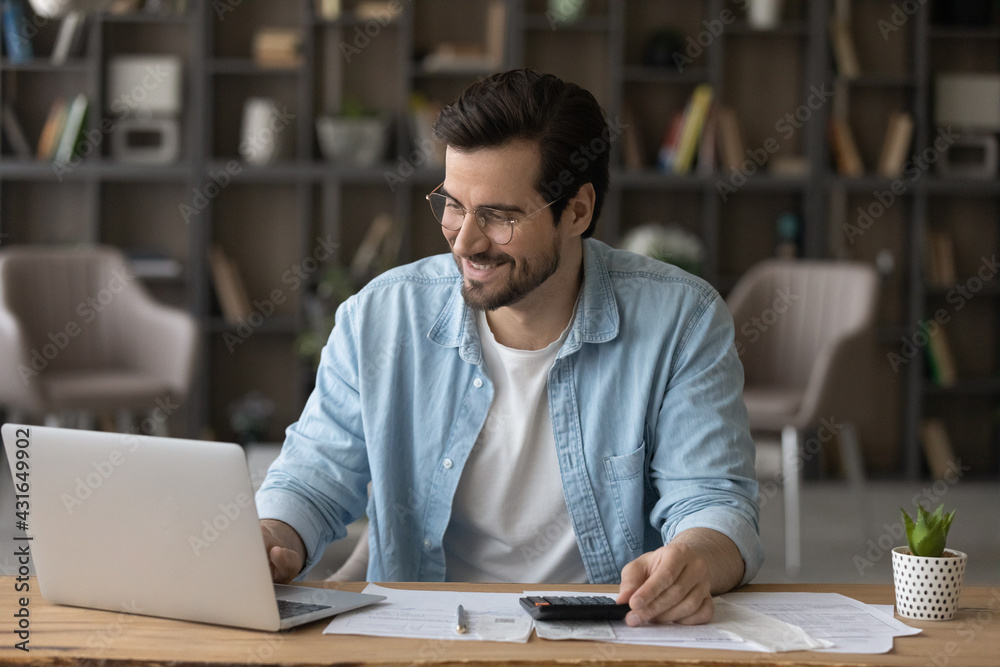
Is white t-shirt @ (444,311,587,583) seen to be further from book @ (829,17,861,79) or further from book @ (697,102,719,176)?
book @ (829,17,861,79)

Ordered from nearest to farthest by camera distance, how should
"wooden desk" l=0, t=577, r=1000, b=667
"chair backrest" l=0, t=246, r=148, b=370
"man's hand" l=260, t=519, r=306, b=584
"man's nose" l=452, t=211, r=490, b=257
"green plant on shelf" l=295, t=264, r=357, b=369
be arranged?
"wooden desk" l=0, t=577, r=1000, b=667 → "man's hand" l=260, t=519, r=306, b=584 → "man's nose" l=452, t=211, r=490, b=257 → "chair backrest" l=0, t=246, r=148, b=370 → "green plant on shelf" l=295, t=264, r=357, b=369

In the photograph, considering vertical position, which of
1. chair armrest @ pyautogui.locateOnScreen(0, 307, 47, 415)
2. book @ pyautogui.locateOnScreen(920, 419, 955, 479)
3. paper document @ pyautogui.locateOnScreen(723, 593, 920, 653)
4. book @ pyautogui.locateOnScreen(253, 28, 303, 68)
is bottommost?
book @ pyautogui.locateOnScreen(920, 419, 955, 479)

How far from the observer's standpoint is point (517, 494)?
156 cm

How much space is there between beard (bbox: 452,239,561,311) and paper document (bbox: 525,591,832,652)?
1.79ft

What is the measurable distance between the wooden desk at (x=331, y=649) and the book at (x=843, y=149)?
3.91 metres

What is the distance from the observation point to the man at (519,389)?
1.49 meters

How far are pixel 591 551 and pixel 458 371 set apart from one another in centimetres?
33

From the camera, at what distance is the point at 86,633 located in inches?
42.2

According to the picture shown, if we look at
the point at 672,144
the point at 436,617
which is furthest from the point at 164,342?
the point at 436,617

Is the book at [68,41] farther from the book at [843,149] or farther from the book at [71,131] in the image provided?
the book at [843,149]

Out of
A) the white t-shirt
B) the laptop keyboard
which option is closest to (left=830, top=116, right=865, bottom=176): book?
Answer: the white t-shirt

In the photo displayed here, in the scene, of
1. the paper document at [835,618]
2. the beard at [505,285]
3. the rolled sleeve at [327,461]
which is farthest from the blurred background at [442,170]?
the paper document at [835,618]

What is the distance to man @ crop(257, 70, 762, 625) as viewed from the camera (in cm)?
149

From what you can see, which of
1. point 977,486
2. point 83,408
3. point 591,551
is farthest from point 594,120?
point 977,486
